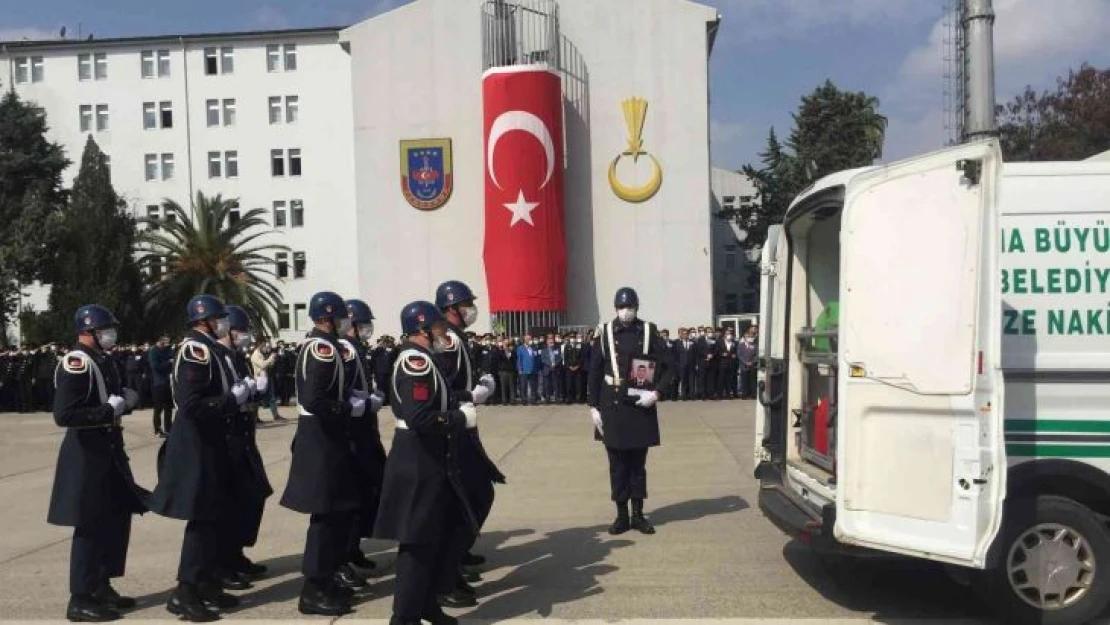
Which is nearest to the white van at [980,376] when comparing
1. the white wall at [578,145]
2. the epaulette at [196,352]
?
the epaulette at [196,352]

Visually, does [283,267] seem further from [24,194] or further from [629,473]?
[629,473]

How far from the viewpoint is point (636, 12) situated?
102 ft

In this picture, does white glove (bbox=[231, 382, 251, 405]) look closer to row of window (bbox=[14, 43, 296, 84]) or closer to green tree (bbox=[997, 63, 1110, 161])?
green tree (bbox=[997, 63, 1110, 161])

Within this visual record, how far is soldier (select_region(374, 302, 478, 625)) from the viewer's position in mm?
5371

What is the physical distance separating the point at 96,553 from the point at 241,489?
0.97 meters

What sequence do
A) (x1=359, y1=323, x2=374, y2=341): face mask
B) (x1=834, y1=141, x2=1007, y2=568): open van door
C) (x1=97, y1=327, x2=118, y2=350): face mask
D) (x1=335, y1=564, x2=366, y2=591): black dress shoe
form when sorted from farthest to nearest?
(x1=359, y1=323, x2=374, y2=341): face mask
(x1=335, y1=564, x2=366, y2=591): black dress shoe
(x1=97, y1=327, x2=118, y2=350): face mask
(x1=834, y1=141, x2=1007, y2=568): open van door

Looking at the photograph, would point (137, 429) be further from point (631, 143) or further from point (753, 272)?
point (753, 272)

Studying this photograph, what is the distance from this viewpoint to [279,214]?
173 feet

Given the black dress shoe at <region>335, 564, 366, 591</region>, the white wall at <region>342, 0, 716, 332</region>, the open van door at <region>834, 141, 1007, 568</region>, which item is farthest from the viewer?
the white wall at <region>342, 0, 716, 332</region>

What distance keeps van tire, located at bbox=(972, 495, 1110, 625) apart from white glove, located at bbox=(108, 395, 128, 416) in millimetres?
5313

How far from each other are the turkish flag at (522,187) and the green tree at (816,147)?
22867 millimetres

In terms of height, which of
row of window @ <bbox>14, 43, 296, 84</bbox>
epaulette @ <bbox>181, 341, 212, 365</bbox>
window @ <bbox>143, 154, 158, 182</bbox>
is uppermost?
row of window @ <bbox>14, 43, 296, 84</bbox>

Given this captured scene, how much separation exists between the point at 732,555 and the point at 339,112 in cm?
4863

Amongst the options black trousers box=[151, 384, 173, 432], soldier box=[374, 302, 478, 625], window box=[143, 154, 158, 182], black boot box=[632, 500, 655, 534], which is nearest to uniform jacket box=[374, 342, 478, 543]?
soldier box=[374, 302, 478, 625]
